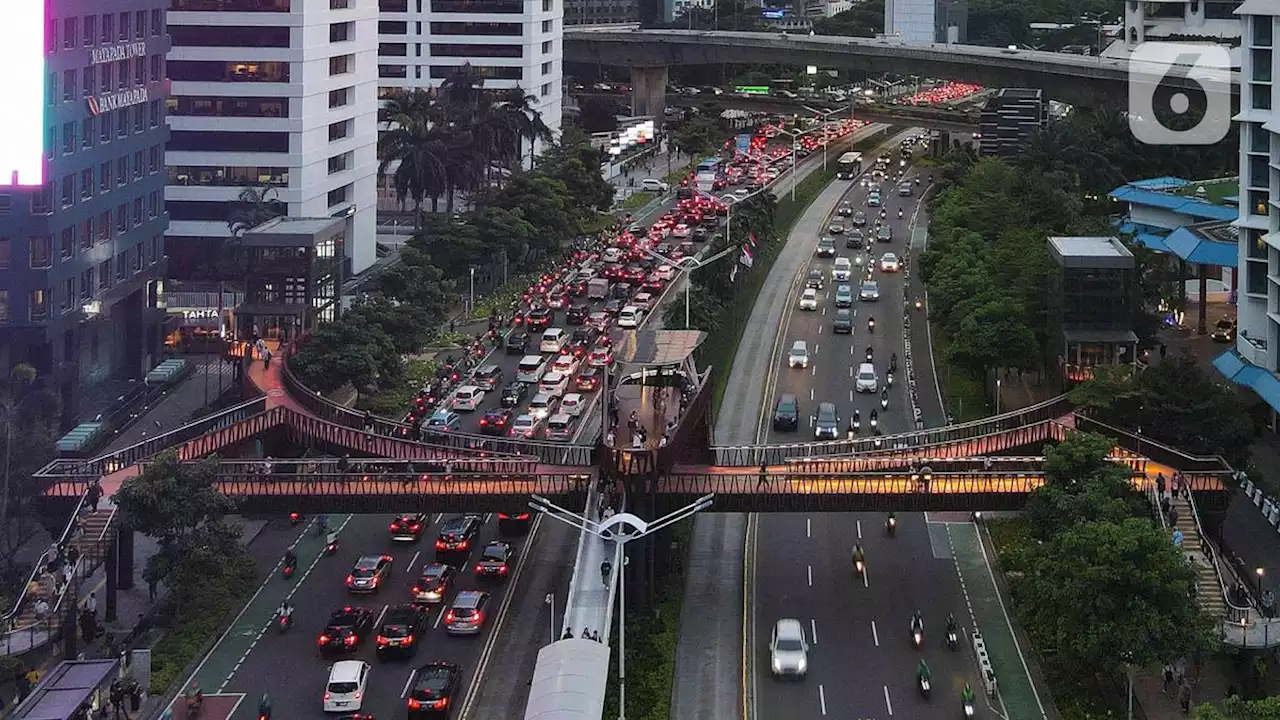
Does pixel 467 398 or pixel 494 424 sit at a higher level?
pixel 467 398

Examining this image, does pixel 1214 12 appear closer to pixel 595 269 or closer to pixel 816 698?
pixel 595 269

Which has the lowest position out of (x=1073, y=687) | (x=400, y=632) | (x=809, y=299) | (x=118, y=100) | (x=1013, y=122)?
(x=1073, y=687)

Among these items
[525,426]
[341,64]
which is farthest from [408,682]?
[341,64]

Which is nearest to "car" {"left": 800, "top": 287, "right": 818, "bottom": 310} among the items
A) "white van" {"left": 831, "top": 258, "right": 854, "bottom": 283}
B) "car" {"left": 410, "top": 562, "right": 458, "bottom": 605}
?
"white van" {"left": 831, "top": 258, "right": 854, "bottom": 283}

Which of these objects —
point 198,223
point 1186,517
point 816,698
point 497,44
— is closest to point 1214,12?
point 497,44

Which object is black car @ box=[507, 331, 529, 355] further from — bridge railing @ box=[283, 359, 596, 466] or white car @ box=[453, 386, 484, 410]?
bridge railing @ box=[283, 359, 596, 466]


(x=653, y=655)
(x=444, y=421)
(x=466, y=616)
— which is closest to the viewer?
(x=653, y=655)

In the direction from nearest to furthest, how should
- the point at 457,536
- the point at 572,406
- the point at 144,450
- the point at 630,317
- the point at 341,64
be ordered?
1. the point at 457,536
2. the point at 144,450
3. the point at 572,406
4. the point at 630,317
5. the point at 341,64

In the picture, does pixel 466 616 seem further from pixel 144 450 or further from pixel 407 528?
pixel 144 450
